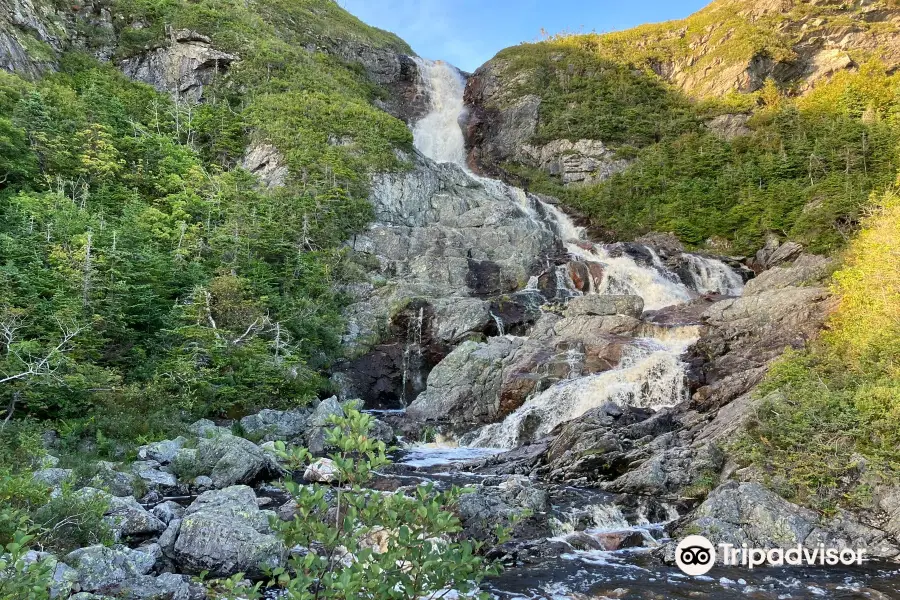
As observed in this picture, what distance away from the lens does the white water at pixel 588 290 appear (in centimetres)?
1848

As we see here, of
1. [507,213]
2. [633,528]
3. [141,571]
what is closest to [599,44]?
[507,213]

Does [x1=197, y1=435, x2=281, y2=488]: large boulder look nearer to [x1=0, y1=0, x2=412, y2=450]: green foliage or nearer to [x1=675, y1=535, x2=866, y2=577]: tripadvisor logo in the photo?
[x1=0, y1=0, x2=412, y2=450]: green foliage

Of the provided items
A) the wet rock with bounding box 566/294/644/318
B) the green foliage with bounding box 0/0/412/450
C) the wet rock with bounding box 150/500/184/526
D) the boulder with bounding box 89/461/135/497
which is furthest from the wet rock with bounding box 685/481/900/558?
the wet rock with bounding box 566/294/644/318

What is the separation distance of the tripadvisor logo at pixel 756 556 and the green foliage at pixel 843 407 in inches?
41.6

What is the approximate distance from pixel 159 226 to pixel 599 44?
53.5m

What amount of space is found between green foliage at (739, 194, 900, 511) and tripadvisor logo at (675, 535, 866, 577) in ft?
3.46

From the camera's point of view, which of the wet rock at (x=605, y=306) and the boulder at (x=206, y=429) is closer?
the boulder at (x=206, y=429)

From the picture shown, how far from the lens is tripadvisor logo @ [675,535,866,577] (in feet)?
28.3

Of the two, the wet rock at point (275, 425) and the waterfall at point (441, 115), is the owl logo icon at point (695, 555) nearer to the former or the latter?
the wet rock at point (275, 425)

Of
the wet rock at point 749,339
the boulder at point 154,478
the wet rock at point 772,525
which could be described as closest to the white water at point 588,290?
the wet rock at point 749,339

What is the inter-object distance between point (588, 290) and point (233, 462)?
74.8 feet

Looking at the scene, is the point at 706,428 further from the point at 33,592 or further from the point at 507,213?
the point at 507,213

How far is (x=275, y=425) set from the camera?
56.6ft

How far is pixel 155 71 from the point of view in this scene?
41.3 meters
